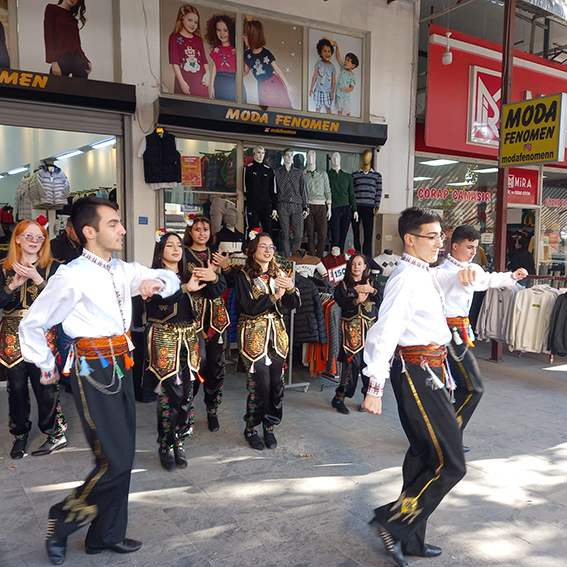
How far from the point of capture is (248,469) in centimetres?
424

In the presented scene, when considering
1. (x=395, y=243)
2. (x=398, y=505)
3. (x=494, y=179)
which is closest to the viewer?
(x=398, y=505)

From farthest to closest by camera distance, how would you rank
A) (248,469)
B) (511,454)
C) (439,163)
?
(439,163) < (511,454) < (248,469)

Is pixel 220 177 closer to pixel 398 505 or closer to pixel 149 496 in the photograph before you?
pixel 149 496

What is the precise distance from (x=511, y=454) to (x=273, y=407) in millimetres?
2084

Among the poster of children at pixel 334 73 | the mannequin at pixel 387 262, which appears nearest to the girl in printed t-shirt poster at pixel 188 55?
the poster of children at pixel 334 73

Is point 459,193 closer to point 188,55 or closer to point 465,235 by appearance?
point 188,55

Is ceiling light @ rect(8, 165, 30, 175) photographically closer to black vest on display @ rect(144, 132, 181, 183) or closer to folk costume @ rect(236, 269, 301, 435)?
black vest on display @ rect(144, 132, 181, 183)

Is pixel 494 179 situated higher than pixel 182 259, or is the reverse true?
pixel 494 179

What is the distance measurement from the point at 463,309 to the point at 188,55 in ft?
19.5

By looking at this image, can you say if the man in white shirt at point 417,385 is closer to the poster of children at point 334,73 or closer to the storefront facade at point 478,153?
the poster of children at point 334,73

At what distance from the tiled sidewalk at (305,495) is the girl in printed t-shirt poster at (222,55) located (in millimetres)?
5062

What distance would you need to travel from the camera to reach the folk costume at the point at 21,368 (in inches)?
173

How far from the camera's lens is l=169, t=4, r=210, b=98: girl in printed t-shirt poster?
7.87 m

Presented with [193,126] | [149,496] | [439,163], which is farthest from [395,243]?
[149,496]
